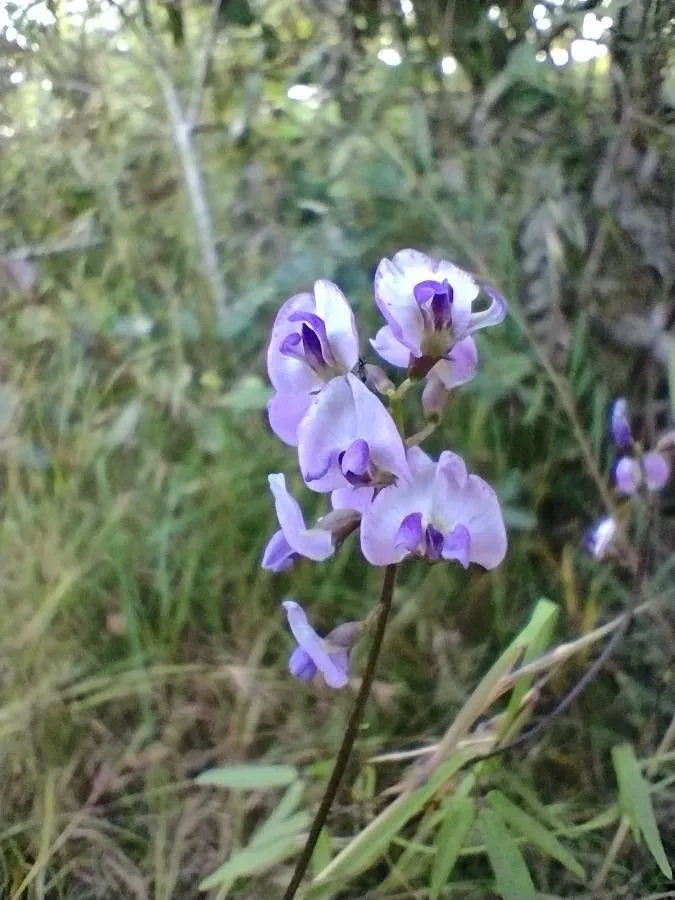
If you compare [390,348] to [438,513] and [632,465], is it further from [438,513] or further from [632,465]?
[632,465]

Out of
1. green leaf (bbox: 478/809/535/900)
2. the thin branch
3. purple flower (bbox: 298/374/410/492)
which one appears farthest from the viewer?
the thin branch

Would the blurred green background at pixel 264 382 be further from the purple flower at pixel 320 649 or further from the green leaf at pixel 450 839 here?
the purple flower at pixel 320 649

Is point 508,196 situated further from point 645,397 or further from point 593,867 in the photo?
point 593,867

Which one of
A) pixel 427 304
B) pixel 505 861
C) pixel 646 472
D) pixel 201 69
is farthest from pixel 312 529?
pixel 201 69

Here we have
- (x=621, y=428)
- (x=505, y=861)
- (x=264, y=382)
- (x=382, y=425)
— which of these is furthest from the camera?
(x=264, y=382)

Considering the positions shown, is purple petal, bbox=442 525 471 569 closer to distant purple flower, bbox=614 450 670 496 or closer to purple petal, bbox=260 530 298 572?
purple petal, bbox=260 530 298 572

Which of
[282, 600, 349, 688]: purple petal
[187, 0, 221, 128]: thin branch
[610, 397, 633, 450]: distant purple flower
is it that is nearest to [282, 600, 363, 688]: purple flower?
[282, 600, 349, 688]: purple petal

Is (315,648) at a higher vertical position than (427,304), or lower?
lower
